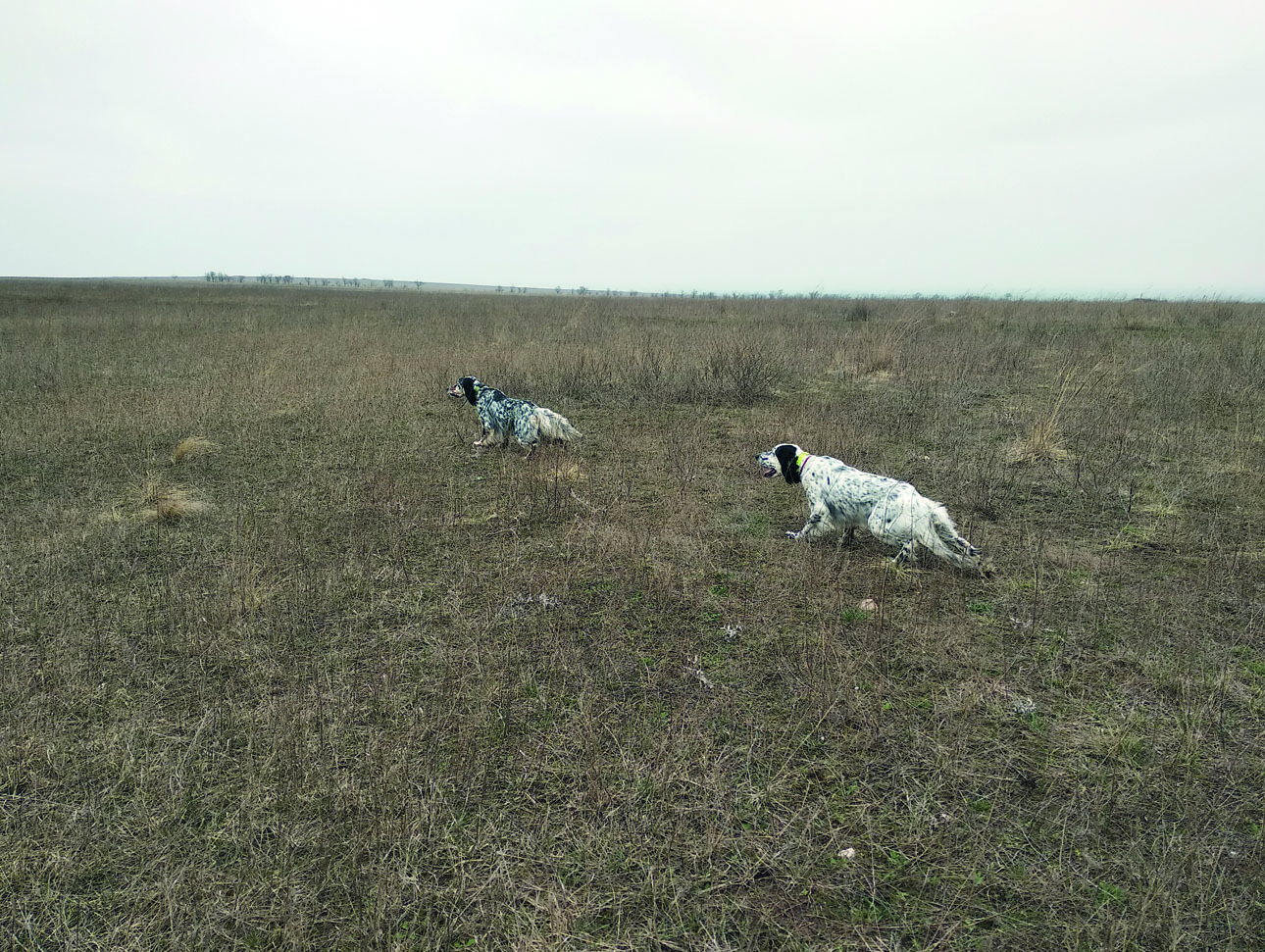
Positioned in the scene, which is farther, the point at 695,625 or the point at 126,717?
the point at 695,625

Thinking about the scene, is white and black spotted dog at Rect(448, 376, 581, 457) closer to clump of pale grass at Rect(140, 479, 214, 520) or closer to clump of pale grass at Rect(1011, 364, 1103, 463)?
clump of pale grass at Rect(140, 479, 214, 520)

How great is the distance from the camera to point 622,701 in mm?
3447

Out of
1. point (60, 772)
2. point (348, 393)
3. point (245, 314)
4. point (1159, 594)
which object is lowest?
point (60, 772)

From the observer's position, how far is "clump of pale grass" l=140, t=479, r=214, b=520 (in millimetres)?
5961

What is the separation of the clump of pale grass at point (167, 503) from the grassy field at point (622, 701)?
0.04 meters

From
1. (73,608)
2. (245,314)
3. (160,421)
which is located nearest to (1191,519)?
(73,608)

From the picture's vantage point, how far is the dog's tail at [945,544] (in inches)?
191

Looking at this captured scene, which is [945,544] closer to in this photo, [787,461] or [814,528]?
[814,528]

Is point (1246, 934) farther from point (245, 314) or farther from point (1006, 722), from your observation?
point (245, 314)

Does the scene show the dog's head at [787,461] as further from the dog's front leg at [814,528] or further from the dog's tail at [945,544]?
the dog's tail at [945,544]

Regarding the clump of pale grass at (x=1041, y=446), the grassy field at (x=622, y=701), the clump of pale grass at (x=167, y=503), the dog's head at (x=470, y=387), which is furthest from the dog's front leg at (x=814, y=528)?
the clump of pale grass at (x=167, y=503)

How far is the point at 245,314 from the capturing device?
80.8ft

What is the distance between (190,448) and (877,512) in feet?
25.8

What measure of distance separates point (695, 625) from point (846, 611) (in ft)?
3.36
